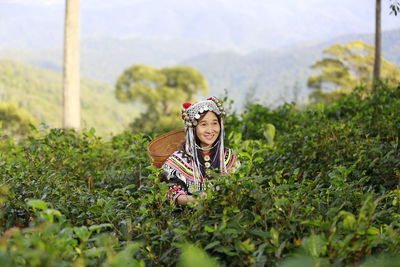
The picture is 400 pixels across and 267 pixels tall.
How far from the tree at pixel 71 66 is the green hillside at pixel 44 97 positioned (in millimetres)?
60928

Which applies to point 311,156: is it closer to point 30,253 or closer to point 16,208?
point 16,208

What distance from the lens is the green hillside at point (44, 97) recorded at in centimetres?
7278

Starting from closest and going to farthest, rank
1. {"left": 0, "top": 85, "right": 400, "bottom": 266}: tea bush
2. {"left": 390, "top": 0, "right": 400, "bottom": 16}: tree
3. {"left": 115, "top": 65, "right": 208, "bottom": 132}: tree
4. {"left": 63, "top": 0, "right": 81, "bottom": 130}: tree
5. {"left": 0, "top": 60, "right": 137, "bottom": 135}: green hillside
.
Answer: {"left": 0, "top": 85, "right": 400, "bottom": 266}: tea bush
{"left": 390, "top": 0, "right": 400, "bottom": 16}: tree
{"left": 63, "top": 0, "right": 81, "bottom": 130}: tree
{"left": 115, "top": 65, "right": 208, "bottom": 132}: tree
{"left": 0, "top": 60, "right": 137, "bottom": 135}: green hillside

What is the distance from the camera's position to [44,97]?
8338cm

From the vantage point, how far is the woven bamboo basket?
3525 millimetres

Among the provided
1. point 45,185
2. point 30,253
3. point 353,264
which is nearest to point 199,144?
point 45,185

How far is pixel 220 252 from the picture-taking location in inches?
75.5

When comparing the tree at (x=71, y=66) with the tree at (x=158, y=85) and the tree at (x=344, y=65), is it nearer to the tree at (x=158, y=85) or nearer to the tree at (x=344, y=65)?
the tree at (x=344, y=65)

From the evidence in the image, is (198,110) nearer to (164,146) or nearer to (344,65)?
(164,146)

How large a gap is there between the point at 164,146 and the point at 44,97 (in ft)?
274

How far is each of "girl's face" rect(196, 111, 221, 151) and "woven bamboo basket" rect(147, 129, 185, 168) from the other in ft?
0.88

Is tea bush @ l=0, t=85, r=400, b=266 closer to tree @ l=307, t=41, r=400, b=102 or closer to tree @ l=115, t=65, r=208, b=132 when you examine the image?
tree @ l=307, t=41, r=400, b=102

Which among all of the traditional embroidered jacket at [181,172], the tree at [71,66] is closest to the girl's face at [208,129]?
the traditional embroidered jacket at [181,172]

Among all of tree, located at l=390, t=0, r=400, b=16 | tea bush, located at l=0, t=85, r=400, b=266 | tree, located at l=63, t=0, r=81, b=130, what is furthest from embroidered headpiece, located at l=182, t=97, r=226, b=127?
tree, located at l=63, t=0, r=81, b=130
